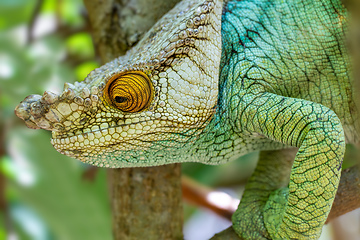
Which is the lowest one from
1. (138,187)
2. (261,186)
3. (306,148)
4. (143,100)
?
(306,148)

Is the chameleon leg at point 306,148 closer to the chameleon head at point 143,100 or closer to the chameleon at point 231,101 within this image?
the chameleon at point 231,101

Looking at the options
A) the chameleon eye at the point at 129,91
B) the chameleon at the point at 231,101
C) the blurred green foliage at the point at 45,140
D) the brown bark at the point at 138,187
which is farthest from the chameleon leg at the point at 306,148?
the blurred green foliage at the point at 45,140

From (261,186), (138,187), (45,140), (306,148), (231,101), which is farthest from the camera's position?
(45,140)

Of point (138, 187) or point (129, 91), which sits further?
point (138, 187)

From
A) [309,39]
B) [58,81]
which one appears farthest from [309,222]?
[58,81]

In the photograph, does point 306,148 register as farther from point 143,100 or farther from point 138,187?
point 138,187

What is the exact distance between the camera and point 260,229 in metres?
1.71

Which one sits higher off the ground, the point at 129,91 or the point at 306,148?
the point at 129,91

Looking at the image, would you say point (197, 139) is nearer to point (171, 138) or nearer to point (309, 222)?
point (171, 138)

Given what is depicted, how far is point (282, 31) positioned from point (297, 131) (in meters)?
0.43

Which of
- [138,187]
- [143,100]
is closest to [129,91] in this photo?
[143,100]

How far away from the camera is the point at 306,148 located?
1.41 meters

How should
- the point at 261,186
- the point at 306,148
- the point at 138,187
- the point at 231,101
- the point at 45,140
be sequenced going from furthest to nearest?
the point at 45,140 < the point at 138,187 < the point at 261,186 < the point at 231,101 < the point at 306,148

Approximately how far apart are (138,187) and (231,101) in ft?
2.41
